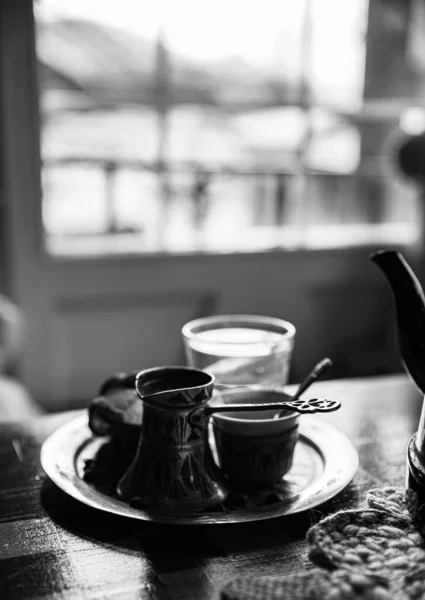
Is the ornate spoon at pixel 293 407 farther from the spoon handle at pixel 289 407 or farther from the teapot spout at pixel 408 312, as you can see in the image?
the teapot spout at pixel 408 312

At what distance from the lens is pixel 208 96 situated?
2916mm

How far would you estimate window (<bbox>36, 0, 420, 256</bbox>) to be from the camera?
277cm

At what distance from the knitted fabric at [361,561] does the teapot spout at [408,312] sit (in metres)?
0.14

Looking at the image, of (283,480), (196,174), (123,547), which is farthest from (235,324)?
(196,174)

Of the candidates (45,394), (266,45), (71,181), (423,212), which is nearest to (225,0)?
(266,45)

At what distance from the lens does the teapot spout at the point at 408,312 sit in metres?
0.76

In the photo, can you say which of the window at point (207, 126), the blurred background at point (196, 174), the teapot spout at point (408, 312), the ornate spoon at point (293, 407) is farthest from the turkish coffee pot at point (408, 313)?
the window at point (207, 126)

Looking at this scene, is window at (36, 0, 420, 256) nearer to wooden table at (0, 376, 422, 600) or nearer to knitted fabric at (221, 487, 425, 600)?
wooden table at (0, 376, 422, 600)

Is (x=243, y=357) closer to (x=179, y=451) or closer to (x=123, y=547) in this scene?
(x=179, y=451)

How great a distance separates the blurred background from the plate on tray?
174 cm

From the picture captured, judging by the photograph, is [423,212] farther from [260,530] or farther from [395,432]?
[260,530]

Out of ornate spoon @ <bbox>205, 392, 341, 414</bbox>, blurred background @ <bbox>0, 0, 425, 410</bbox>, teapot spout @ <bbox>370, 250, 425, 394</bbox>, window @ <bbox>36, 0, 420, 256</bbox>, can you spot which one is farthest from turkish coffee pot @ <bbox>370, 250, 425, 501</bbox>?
window @ <bbox>36, 0, 420, 256</bbox>

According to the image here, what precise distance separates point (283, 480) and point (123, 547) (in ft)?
0.72

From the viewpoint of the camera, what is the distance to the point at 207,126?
2.94 m
